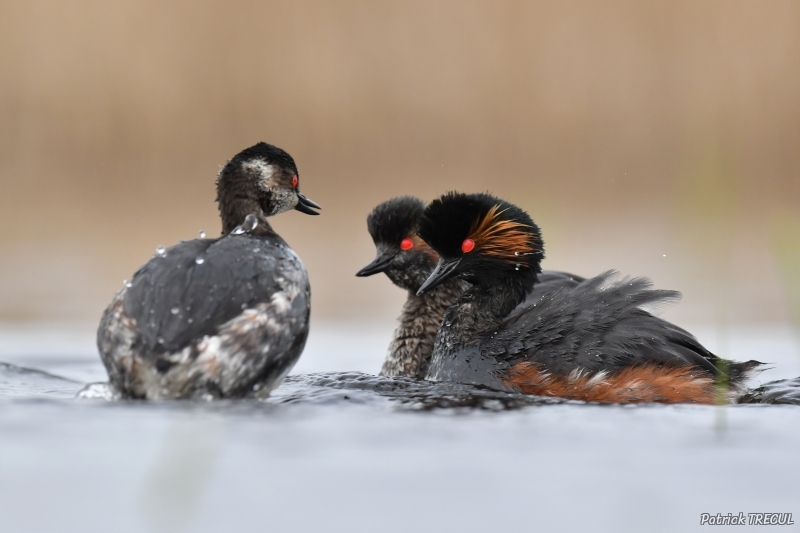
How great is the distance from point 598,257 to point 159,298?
256 inches

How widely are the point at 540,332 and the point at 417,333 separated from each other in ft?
4.85

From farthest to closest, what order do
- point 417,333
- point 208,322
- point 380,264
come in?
point 380,264
point 417,333
point 208,322

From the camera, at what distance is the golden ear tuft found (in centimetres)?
584

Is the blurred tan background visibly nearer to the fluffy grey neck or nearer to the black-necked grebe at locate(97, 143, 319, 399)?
the fluffy grey neck

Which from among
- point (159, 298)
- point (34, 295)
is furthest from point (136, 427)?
point (34, 295)

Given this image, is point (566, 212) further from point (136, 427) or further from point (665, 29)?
point (136, 427)

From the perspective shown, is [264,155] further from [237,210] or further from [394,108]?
[394,108]

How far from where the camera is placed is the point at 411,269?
7043 mm

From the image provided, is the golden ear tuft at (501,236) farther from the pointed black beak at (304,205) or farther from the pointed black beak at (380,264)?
the pointed black beak at (380,264)

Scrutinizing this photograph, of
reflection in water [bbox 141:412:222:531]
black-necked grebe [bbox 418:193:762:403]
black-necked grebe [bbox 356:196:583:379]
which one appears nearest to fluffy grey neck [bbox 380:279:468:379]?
black-necked grebe [bbox 356:196:583:379]

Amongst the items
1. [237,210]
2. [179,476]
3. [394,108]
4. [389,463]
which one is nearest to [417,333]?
[237,210]

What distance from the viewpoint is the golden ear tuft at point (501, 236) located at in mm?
5844

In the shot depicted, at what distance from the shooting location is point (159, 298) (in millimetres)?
4734

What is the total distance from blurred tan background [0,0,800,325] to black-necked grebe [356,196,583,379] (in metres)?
4.76
